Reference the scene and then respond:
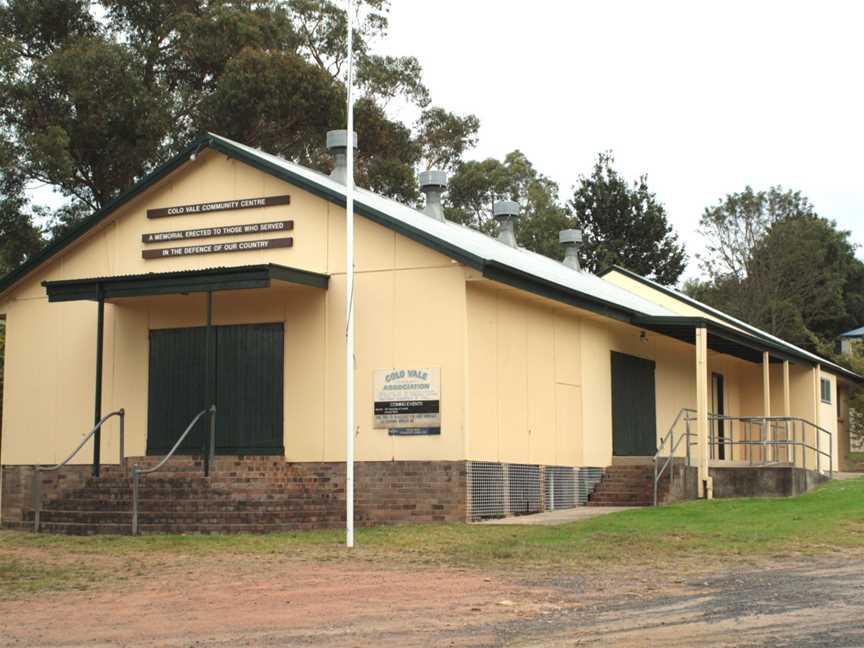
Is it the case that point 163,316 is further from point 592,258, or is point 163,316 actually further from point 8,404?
point 592,258

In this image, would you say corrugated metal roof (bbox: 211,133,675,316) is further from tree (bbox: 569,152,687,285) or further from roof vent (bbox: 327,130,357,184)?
tree (bbox: 569,152,687,285)

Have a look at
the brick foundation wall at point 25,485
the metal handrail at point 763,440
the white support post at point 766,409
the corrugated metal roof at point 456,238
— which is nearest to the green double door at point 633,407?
the metal handrail at point 763,440

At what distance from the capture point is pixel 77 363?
74.9ft

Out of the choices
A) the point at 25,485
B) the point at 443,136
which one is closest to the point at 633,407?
the point at 25,485

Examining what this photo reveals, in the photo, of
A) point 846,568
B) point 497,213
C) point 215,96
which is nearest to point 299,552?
point 846,568

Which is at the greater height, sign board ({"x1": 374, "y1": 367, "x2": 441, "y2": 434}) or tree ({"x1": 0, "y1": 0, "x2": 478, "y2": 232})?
tree ({"x1": 0, "y1": 0, "x2": 478, "y2": 232})

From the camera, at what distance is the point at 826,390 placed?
34531mm

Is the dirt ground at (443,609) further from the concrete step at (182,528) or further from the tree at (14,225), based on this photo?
the tree at (14,225)

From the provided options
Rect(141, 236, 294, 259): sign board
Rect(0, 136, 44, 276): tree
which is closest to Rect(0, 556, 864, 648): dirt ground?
Rect(141, 236, 294, 259): sign board

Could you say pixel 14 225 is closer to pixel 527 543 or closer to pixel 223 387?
pixel 223 387

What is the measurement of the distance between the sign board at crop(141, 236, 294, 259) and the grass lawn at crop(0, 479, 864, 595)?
550 cm

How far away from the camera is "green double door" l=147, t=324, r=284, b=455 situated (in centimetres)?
2088

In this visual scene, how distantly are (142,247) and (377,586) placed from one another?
12.2 meters

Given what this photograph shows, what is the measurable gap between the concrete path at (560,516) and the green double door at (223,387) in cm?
404
